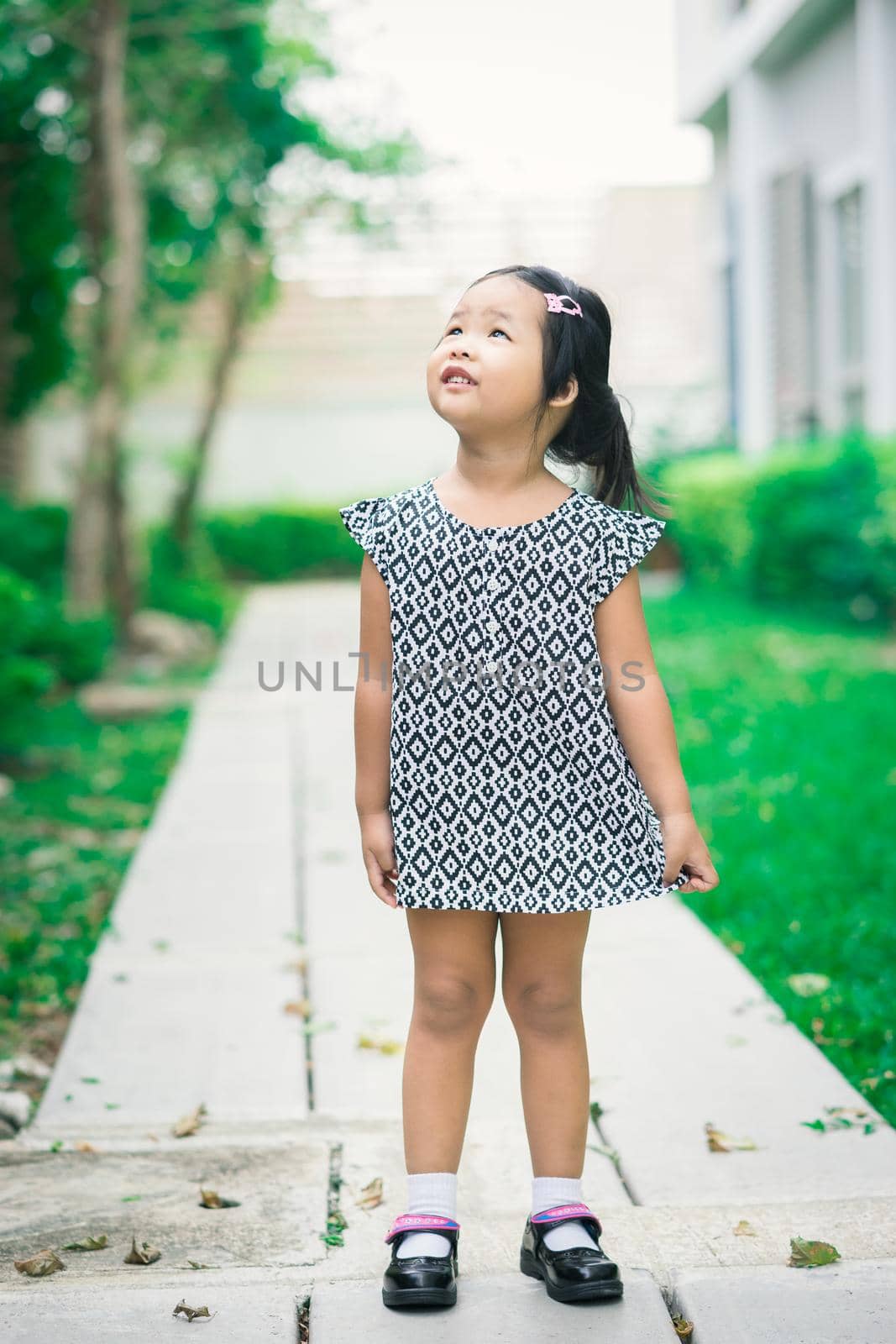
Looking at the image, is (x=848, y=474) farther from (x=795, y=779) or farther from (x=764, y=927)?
(x=764, y=927)

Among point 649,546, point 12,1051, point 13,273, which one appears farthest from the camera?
point 13,273

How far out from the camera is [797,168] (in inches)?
487

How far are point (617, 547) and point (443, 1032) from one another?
777 millimetres

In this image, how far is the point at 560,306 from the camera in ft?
7.33

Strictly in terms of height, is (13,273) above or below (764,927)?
above

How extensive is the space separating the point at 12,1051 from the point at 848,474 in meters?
7.79

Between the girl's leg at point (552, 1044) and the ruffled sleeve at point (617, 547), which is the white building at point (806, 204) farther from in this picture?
the girl's leg at point (552, 1044)

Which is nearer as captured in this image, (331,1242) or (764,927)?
(331,1242)

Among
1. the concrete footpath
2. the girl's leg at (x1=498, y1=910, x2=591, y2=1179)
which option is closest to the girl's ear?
the girl's leg at (x1=498, y1=910, x2=591, y2=1179)

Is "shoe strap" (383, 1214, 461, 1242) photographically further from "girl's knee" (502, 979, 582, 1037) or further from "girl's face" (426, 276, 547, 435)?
"girl's face" (426, 276, 547, 435)

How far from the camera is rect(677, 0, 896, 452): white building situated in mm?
10367

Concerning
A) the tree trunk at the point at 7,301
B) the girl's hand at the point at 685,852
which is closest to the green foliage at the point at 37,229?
the tree trunk at the point at 7,301

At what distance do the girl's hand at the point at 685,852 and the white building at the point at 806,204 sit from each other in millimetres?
8832

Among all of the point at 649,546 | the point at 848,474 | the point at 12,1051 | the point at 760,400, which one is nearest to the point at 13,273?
the point at 848,474
